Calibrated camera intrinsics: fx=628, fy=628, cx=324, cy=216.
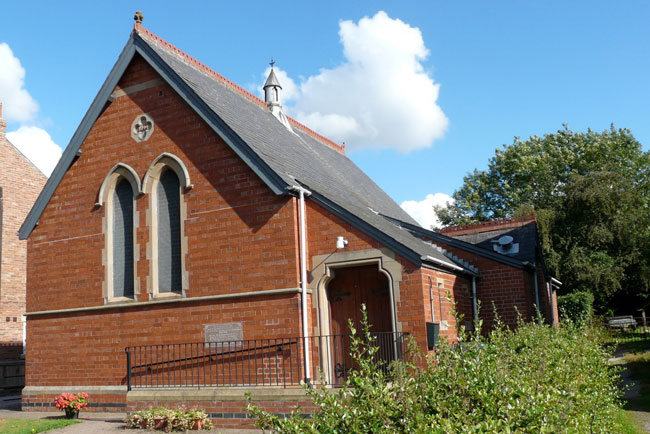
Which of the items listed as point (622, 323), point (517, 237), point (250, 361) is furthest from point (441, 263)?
point (622, 323)

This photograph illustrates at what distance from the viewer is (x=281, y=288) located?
43.8 ft

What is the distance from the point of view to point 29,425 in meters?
12.2

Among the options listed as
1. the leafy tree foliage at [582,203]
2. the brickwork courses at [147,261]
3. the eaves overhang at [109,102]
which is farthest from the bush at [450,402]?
the leafy tree foliage at [582,203]

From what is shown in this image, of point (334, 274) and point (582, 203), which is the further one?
point (582, 203)

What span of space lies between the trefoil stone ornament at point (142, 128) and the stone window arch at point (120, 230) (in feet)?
2.58

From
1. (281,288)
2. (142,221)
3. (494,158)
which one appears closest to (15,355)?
(142,221)

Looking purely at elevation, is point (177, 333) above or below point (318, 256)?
below

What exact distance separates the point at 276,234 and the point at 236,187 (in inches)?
60.2

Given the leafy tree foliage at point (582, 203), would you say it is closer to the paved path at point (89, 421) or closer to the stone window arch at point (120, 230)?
the stone window arch at point (120, 230)

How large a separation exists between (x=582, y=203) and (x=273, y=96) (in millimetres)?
21041

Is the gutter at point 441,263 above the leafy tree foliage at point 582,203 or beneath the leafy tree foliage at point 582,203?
beneath

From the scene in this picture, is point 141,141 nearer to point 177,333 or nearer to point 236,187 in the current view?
point 236,187

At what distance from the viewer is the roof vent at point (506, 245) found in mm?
18672

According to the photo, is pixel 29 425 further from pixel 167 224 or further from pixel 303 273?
pixel 303 273
